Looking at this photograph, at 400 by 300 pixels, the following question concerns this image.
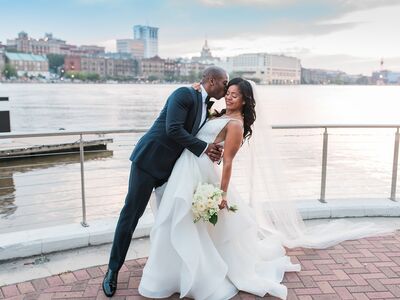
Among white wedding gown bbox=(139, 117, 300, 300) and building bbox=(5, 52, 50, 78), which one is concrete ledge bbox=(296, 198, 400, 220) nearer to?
white wedding gown bbox=(139, 117, 300, 300)

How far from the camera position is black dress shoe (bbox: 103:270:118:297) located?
10.8ft

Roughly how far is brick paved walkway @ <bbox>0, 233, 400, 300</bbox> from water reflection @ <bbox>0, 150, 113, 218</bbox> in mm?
5803

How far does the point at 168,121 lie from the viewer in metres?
3.17

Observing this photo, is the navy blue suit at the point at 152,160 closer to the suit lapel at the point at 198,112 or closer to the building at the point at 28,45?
the suit lapel at the point at 198,112

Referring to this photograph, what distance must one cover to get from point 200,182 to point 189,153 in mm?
234

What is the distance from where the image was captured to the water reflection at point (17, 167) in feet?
34.6

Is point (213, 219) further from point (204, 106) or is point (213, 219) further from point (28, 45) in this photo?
point (28, 45)

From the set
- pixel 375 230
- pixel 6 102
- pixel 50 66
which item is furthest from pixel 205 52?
pixel 375 230

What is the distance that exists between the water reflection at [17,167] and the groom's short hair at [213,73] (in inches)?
260

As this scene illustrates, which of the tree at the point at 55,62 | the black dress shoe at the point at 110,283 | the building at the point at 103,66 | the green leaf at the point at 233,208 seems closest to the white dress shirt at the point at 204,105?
the green leaf at the point at 233,208

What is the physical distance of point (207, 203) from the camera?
10.4 feet

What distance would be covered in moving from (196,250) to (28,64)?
179193mm

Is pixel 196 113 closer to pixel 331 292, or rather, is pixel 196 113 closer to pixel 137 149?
pixel 137 149

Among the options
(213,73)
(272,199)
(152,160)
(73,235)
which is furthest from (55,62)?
(213,73)
